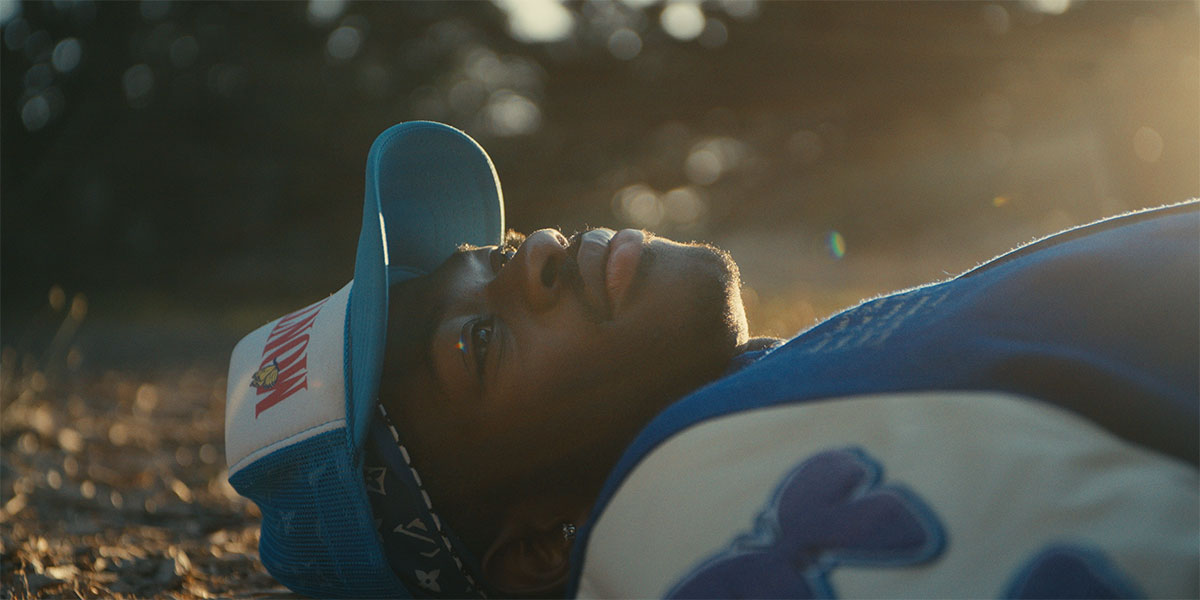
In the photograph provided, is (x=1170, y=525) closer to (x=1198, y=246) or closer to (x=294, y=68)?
(x=1198, y=246)

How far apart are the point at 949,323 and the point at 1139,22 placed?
12293 mm

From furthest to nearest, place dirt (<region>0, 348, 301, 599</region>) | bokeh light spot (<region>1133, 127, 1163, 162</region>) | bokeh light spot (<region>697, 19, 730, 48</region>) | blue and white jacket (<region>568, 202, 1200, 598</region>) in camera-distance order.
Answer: bokeh light spot (<region>697, 19, 730, 48</region>), bokeh light spot (<region>1133, 127, 1163, 162</region>), dirt (<region>0, 348, 301, 599</region>), blue and white jacket (<region>568, 202, 1200, 598</region>)

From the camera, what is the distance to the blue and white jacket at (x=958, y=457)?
116 centimetres

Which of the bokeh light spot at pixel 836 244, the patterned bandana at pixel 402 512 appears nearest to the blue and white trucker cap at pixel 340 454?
the patterned bandana at pixel 402 512

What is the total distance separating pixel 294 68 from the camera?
44.7ft

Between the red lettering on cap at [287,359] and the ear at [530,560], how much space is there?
0.62 meters

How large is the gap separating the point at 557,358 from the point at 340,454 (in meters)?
0.53

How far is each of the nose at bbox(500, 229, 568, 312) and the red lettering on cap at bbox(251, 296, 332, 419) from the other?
53 cm

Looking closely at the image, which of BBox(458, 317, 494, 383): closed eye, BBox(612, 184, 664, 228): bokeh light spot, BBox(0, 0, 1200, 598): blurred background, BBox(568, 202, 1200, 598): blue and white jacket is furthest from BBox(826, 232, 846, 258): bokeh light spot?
BBox(568, 202, 1200, 598): blue and white jacket

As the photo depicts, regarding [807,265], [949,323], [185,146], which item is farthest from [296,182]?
[949,323]

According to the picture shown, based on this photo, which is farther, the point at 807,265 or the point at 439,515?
the point at 807,265

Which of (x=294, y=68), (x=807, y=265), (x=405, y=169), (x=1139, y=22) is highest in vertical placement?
(x=1139, y=22)

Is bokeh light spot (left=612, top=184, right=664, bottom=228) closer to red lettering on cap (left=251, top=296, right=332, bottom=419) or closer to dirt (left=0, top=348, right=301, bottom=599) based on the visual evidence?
dirt (left=0, top=348, right=301, bottom=599)

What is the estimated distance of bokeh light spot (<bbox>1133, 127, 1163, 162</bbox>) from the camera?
10812mm
